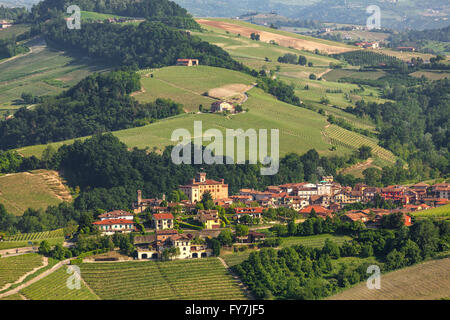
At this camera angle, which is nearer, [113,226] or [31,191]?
[113,226]

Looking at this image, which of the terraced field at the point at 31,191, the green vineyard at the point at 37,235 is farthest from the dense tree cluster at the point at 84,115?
the green vineyard at the point at 37,235

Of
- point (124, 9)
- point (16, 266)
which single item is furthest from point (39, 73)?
point (16, 266)

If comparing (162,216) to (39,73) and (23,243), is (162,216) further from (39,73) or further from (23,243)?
(39,73)

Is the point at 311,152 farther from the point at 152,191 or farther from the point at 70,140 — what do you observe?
the point at 70,140

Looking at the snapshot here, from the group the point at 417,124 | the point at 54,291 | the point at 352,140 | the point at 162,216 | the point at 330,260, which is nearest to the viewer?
the point at 54,291

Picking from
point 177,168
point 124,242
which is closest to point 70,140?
point 177,168

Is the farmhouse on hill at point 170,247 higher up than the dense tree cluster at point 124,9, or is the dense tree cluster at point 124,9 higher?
the dense tree cluster at point 124,9

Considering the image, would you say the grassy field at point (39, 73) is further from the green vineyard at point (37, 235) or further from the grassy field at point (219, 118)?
the green vineyard at point (37, 235)

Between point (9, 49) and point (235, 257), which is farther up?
point (9, 49)
